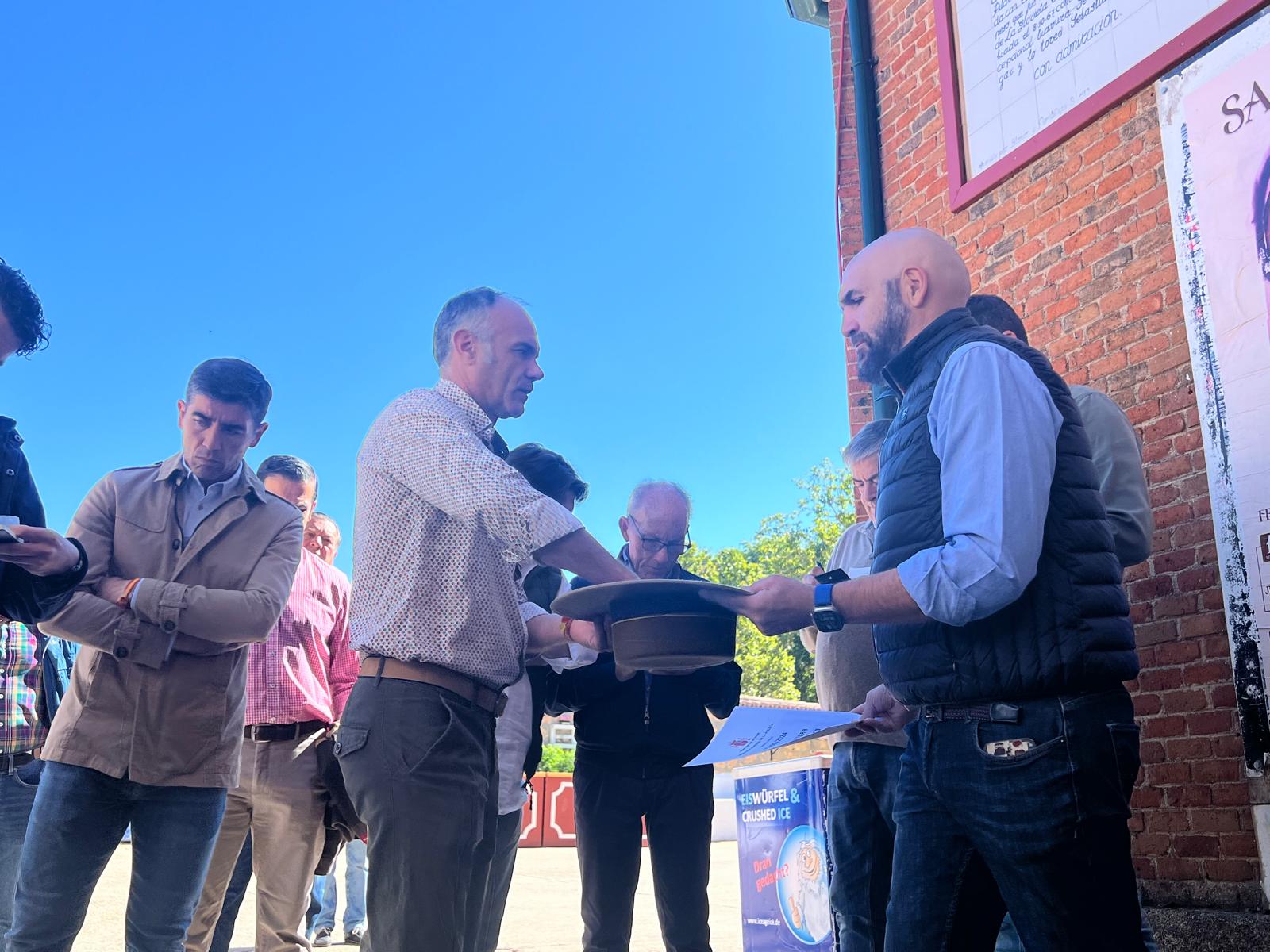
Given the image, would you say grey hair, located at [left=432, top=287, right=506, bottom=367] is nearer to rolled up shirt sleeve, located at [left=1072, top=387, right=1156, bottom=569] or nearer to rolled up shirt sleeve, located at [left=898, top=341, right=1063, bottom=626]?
rolled up shirt sleeve, located at [left=898, top=341, right=1063, bottom=626]

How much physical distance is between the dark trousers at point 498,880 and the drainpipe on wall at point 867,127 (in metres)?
3.26

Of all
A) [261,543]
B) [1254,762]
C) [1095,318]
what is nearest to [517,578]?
[261,543]

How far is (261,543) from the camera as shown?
3205 mm

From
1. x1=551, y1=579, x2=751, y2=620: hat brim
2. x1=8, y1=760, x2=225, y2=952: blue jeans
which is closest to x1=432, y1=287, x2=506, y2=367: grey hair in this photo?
x1=551, y1=579, x2=751, y2=620: hat brim

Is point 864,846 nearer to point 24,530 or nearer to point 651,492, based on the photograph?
point 651,492

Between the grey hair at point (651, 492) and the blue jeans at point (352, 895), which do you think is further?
the blue jeans at point (352, 895)

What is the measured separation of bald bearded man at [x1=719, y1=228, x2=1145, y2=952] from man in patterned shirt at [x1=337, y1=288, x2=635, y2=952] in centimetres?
57

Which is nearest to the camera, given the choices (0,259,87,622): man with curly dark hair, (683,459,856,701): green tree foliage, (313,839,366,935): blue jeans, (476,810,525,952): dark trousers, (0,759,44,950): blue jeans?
(0,259,87,622): man with curly dark hair

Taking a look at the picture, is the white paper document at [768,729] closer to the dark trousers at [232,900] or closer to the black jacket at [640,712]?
the black jacket at [640,712]

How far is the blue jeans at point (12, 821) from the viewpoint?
3295 millimetres

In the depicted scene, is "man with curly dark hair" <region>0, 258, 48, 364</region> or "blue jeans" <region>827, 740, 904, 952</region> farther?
"blue jeans" <region>827, 740, 904, 952</region>

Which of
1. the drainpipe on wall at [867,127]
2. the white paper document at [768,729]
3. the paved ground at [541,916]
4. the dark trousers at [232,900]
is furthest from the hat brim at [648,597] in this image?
the paved ground at [541,916]

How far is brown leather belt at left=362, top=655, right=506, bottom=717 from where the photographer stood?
91.5 inches

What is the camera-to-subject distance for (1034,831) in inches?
74.2
